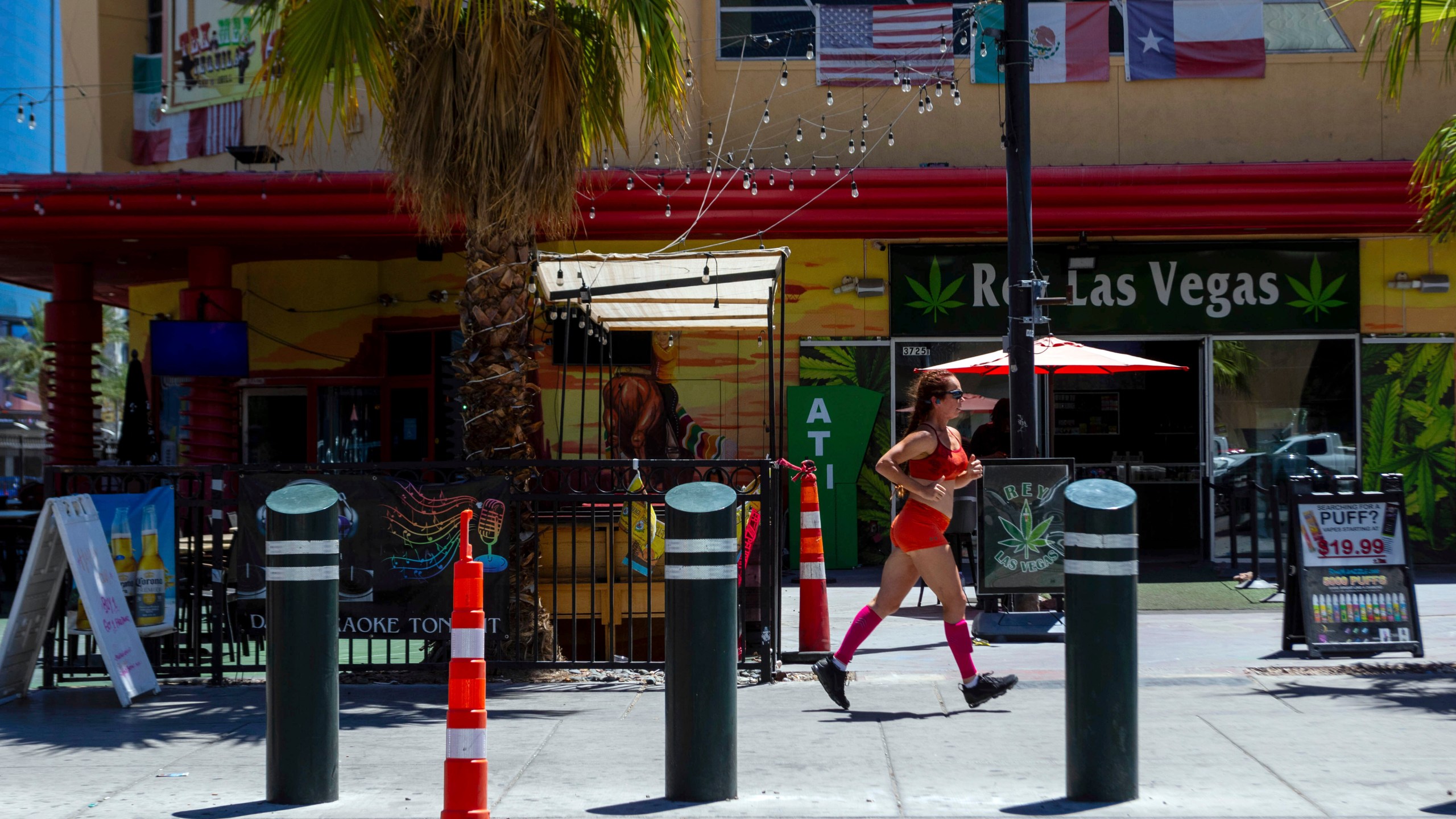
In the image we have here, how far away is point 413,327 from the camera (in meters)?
17.1

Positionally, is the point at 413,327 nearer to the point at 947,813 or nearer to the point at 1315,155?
the point at 1315,155

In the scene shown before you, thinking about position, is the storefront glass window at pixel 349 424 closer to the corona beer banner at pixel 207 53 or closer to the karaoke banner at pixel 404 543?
the corona beer banner at pixel 207 53

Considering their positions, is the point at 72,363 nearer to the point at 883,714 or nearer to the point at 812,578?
the point at 812,578

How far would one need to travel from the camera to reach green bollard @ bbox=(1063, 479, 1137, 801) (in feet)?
16.6

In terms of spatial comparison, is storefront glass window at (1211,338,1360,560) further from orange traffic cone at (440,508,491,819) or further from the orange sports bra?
orange traffic cone at (440,508,491,819)

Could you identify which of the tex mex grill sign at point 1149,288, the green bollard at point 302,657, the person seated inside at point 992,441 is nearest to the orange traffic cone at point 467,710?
the green bollard at point 302,657

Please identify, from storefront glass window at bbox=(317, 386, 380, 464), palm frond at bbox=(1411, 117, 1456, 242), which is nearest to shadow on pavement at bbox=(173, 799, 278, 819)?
palm frond at bbox=(1411, 117, 1456, 242)

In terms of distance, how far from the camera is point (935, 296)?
14570 millimetres

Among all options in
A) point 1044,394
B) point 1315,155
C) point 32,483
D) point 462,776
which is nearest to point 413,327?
point 32,483

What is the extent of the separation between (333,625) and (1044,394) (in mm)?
11096

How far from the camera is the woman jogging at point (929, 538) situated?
263 inches

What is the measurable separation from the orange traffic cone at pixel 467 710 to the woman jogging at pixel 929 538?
2.61 m

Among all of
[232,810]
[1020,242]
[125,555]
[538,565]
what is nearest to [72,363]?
[125,555]

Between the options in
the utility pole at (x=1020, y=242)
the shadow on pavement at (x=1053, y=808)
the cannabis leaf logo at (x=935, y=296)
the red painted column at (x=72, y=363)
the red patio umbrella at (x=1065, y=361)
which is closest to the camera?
the shadow on pavement at (x=1053, y=808)
